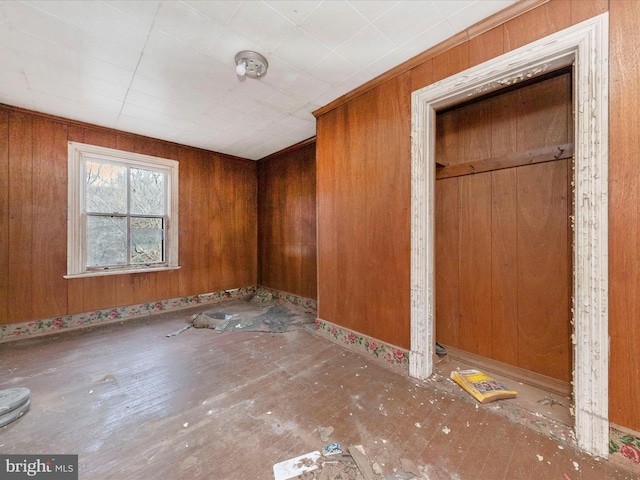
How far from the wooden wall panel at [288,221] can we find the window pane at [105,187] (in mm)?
2127

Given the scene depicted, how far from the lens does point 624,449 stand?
1.30m

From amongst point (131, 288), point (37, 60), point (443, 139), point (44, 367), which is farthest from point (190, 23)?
point (131, 288)

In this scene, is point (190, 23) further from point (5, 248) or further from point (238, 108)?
point (5, 248)

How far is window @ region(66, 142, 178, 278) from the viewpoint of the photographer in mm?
3229

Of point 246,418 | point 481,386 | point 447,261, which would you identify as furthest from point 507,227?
point 246,418

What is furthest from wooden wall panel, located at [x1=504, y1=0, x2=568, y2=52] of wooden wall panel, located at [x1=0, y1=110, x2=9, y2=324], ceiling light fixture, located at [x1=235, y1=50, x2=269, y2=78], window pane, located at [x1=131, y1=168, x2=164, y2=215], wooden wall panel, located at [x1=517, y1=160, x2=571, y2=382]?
wooden wall panel, located at [x1=0, y1=110, x2=9, y2=324]

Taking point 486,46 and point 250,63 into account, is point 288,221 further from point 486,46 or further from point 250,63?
point 486,46

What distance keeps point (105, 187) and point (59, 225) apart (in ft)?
2.25

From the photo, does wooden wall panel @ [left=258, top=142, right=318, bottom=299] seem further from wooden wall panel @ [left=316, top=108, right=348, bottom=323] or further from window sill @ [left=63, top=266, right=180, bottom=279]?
window sill @ [left=63, top=266, right=180, bottom=279]

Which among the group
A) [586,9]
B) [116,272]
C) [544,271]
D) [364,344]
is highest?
[586,9]

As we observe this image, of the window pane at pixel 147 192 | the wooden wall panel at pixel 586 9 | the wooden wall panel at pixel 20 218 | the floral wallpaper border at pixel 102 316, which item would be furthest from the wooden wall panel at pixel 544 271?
the wooden wall panel at pixel 20 218

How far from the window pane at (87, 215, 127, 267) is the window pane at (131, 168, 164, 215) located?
28 centimetres

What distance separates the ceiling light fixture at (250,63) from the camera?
2.01 metres

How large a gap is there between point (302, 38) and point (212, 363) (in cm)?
279
